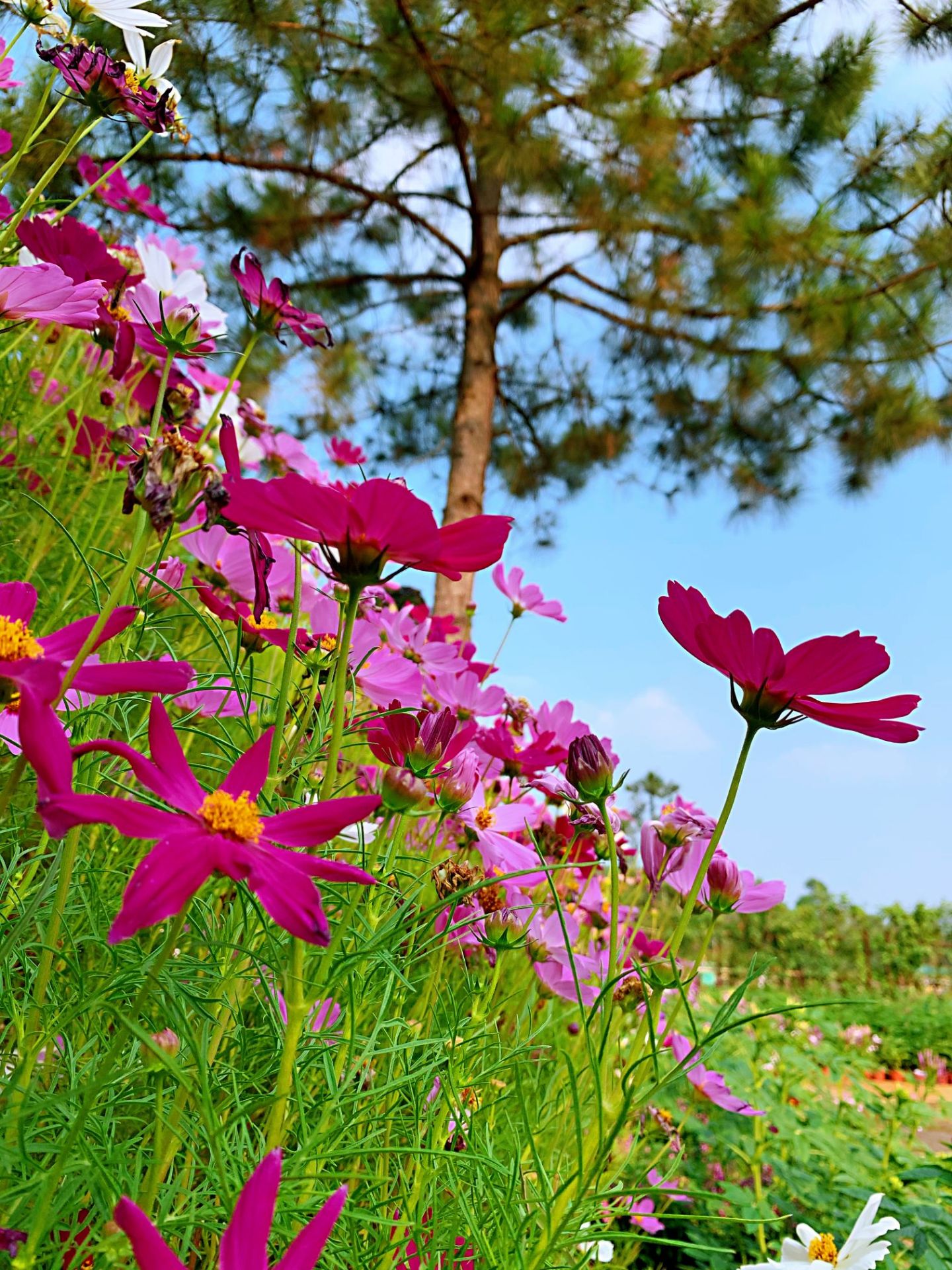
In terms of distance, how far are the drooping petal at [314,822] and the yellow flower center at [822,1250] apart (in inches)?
19.8

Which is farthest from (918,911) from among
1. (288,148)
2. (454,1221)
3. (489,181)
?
(454,1221)

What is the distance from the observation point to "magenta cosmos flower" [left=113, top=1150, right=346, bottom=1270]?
0.24 metres

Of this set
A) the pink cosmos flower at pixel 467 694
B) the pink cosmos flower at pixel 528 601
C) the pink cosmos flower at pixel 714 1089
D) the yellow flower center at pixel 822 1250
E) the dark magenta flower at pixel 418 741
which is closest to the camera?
the dark magenta flower at pixel 418 741

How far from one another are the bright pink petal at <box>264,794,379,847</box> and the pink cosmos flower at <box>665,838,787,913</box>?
234mm

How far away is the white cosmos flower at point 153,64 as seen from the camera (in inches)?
26.4

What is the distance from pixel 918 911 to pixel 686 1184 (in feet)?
21.0

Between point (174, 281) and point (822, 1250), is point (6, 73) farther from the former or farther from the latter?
point (822, 1250)

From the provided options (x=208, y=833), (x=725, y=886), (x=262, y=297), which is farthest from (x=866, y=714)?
(x=262, y=297)

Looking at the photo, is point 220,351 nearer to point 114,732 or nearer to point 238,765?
point 238,765

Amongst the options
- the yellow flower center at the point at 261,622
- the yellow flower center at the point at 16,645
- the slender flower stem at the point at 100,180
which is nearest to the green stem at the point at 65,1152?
the yellow flower center at the point at 16,645

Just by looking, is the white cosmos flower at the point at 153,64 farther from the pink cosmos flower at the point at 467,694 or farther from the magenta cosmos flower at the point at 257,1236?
the magenta cosmos flower at the point at 257,1236

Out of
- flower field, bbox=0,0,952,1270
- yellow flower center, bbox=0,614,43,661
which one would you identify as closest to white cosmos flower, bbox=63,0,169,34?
flower field, bbox=0,0,952,1270

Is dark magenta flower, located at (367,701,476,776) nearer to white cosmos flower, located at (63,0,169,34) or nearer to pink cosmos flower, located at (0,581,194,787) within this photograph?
pink cosmos flower, located at (0,581,194,787)

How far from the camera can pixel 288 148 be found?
439cm
